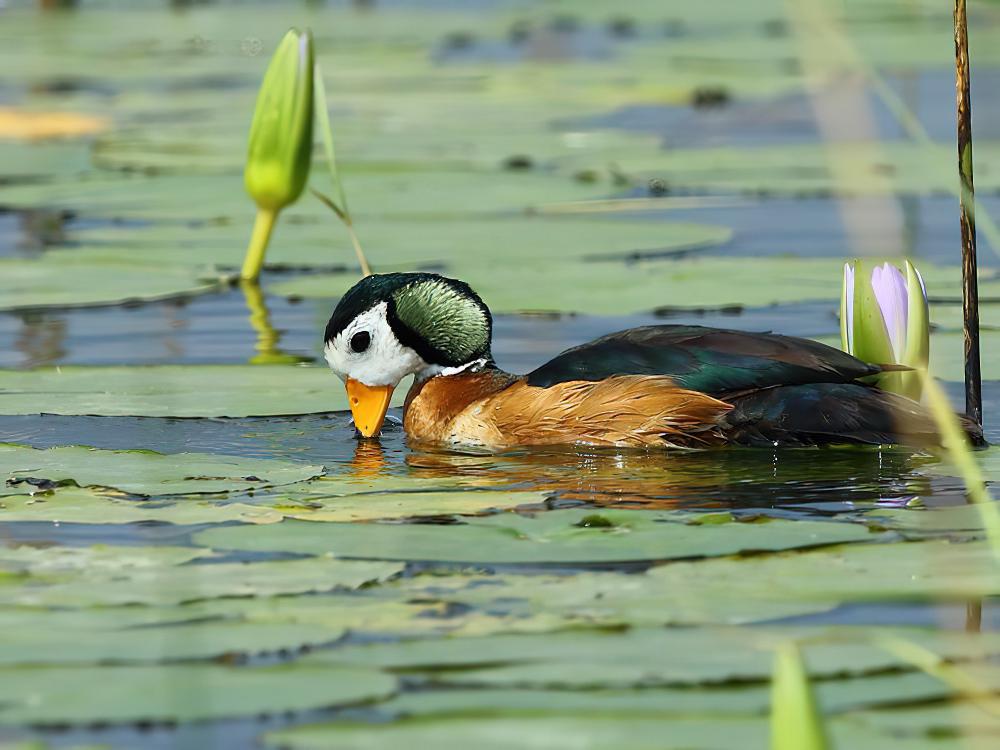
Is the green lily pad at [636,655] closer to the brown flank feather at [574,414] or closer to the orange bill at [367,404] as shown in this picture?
the brown flank feather at [574,414]

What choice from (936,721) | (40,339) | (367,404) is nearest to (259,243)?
(40,339)

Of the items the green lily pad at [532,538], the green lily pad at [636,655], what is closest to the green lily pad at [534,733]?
the green lily pad at [636,655]

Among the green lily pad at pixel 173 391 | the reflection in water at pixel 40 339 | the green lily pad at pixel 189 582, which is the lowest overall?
the green lily pad at pixel 189 582

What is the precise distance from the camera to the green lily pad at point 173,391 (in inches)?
241

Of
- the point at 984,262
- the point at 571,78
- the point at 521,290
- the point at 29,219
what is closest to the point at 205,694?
the point at 521,290

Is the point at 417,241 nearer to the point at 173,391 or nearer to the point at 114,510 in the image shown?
the point at 173,391

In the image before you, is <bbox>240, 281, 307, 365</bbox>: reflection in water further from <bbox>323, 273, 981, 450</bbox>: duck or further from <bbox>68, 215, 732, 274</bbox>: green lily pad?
<bbox>323, 273, 981, 450</bbox>: duck

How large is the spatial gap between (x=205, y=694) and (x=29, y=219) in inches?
306

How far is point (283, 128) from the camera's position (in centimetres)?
772

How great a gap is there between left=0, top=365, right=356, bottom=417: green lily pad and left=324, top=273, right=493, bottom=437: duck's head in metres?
0.16

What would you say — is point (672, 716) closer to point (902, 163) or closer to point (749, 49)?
point (902, 163)

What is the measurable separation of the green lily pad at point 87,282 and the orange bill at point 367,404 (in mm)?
1866

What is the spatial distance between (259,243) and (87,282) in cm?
73

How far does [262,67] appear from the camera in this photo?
55.0 feet
